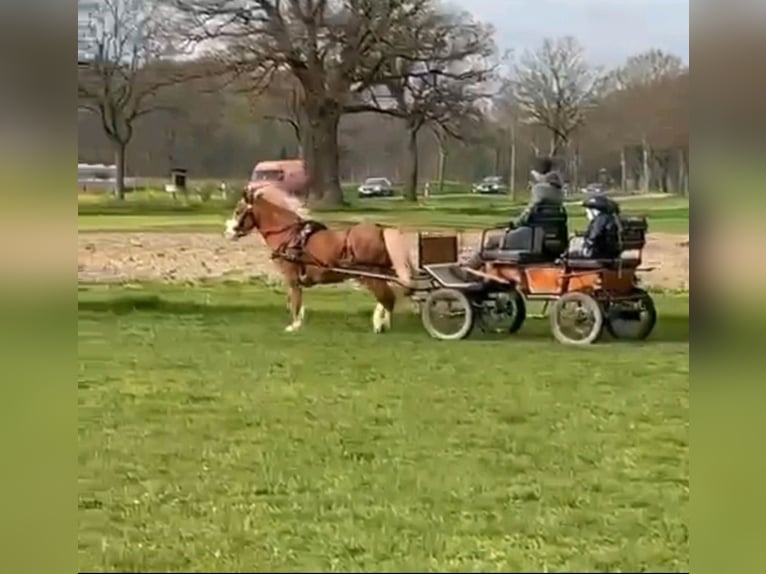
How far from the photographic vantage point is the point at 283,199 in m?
1.30

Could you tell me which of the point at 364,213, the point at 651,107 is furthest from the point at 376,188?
the point at 651,107

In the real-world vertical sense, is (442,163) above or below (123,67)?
below

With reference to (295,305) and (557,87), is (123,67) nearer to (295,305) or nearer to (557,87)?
(295,305)

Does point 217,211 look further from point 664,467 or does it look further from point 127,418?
point 664,467

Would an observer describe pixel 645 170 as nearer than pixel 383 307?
Yes

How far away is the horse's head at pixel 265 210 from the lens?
1299 millimetres

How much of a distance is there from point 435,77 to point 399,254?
231 millimetres

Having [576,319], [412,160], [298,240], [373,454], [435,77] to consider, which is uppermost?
[435,77]

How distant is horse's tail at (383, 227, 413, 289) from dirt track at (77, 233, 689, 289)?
2cm

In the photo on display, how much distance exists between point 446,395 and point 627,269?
0.28 metres

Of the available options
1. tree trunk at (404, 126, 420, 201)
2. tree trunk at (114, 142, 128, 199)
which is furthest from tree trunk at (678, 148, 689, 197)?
tree trunk at (114, 142, 128, 199)

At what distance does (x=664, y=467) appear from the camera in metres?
1.26

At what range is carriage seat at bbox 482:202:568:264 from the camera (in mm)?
1290

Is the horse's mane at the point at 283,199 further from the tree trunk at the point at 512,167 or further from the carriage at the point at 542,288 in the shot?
the tree trunk at the point at 512,167
